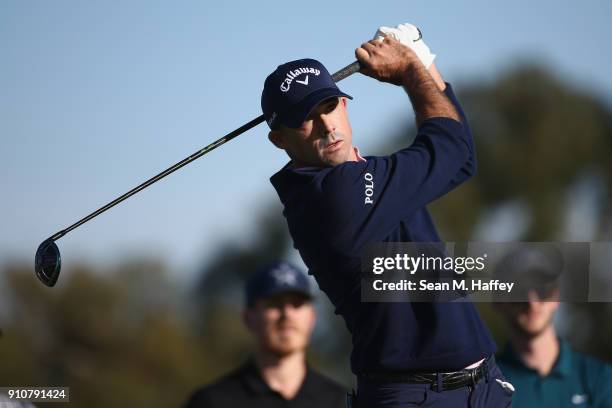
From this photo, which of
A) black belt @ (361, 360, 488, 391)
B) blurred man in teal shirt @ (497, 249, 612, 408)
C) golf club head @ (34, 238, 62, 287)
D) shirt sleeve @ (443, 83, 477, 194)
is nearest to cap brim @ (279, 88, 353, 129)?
shirt sleeve @ (443, 83, 477, 194)

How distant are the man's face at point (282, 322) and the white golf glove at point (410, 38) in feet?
7.52

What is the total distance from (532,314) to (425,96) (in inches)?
96.8

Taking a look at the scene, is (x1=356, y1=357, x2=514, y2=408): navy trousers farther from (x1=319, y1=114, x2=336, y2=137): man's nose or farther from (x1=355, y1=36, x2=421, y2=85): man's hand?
(x1=355, y1=36, x2=421, y2=85): man's hand

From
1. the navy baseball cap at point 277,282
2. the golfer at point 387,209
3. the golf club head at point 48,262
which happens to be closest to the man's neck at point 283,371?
the navy baseball cap at point 277,282

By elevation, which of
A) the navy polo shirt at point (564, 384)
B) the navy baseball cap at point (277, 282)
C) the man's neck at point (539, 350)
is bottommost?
the navy polo shirt at point (564, 384)

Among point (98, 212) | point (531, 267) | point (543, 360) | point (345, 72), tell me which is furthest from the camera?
point (543, 360)

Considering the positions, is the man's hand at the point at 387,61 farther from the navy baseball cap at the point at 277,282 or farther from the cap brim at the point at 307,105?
the navy baseball cap at the point at 277,282

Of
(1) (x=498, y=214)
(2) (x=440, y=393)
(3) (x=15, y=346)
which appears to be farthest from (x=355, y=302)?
(1) (x=498, y=214)

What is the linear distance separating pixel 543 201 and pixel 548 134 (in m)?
2.24

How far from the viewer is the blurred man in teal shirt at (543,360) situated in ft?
20.1

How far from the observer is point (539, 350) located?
6.27 metres

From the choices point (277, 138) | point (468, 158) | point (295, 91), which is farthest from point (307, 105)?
point (468, 158)

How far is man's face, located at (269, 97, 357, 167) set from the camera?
4.19 meters

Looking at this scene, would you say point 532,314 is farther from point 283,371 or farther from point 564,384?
point 283,371
